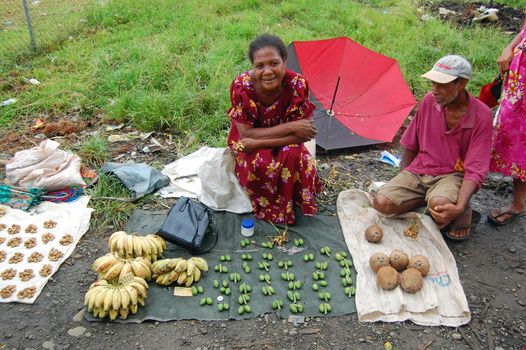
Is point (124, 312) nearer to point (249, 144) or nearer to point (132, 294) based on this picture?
point (132, 294)

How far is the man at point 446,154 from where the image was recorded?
301 centimetres

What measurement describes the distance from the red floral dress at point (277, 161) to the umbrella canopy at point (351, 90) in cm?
108

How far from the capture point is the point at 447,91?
2.99 metres

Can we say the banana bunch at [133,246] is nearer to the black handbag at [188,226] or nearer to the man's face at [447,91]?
the black handbag at [188,226]

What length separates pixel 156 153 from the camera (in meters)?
4.63

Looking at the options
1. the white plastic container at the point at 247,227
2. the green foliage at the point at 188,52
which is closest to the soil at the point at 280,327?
the white plastic container at the point at 247,227

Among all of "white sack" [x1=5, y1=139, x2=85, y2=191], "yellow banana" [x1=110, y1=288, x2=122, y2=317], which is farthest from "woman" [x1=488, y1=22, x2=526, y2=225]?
"white sack" [x1=5, y1=139, x2=85, y2=191]

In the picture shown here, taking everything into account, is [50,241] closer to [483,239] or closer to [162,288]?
[162,288]

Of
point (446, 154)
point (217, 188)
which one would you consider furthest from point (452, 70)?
point (217, 188)

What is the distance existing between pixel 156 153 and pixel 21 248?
1.72 meters

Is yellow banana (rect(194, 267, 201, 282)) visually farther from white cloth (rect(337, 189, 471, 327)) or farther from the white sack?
the white sack

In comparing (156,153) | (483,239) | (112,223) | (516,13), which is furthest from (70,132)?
(516,13)

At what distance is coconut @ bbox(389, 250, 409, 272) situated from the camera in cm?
306

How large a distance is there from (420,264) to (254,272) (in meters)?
1.22
